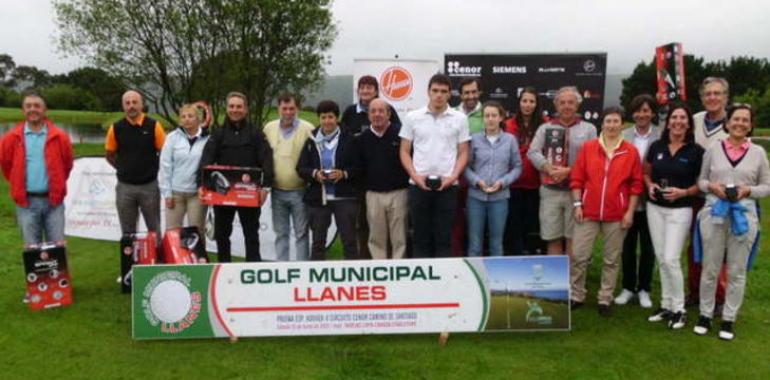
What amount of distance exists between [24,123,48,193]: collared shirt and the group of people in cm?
1

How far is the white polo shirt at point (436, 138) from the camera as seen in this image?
15.0 ft

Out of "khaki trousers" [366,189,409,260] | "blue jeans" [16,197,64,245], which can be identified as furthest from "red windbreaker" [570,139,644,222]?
"blue jeans" [16,197,64,245]

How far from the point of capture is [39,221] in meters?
5.22

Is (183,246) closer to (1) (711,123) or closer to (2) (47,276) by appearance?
(2) (47,276)

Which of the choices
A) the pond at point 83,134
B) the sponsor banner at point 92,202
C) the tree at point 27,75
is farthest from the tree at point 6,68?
the sponsor banner at point 92,202

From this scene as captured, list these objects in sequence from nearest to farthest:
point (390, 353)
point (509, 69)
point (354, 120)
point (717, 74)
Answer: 1. point (390, 353)
2. point (354, 120)
3. point (509, 69)
4. point (717, 74)

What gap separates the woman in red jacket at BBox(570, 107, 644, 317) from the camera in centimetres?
452

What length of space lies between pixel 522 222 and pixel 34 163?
163 inches

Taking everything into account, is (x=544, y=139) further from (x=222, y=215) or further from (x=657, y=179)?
(x=222, y=215)

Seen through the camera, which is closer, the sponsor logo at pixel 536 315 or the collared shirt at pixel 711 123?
the sponsor logo at pixel 536 315

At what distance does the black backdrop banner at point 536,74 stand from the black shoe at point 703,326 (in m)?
3.66

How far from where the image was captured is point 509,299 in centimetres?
417

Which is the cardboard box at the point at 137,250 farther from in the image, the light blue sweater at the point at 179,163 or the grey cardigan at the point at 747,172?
the grey cardigan at the point at 747,172

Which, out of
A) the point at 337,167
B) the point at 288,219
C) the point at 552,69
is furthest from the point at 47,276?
the point at 552,69
